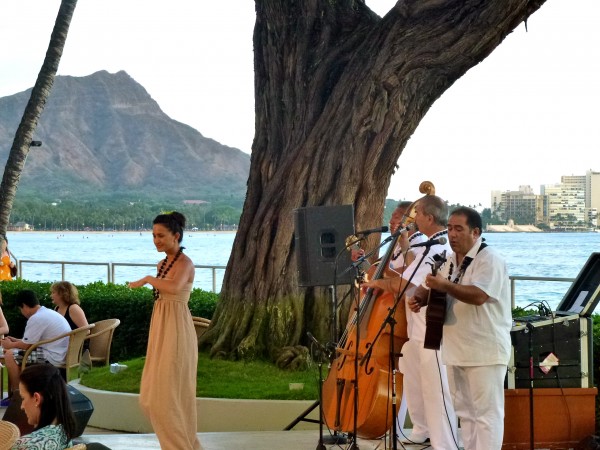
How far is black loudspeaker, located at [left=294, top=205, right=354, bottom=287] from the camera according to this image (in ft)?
28.2

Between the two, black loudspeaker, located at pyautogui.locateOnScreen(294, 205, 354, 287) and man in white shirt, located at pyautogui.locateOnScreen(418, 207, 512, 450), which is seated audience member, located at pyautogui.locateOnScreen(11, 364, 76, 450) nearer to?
man in white shirt, located at pyautogui.locateOnScreen(418, 207, 512, 450)

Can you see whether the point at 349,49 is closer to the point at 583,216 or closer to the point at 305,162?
the point at 305,162

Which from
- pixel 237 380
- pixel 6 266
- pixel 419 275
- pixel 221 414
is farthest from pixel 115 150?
pixel 419 275

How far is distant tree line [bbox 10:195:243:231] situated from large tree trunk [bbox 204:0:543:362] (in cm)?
6860

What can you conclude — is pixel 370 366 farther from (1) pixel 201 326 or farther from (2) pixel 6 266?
(2) pixel 6 266

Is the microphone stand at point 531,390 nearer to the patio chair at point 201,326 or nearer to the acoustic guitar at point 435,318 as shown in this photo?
the acoustic guitar at point 435,318

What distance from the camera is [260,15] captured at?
38.0 ft

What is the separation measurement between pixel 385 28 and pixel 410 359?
4.01 meters

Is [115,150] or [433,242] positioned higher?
[115,150]

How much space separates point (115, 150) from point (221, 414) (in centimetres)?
10086

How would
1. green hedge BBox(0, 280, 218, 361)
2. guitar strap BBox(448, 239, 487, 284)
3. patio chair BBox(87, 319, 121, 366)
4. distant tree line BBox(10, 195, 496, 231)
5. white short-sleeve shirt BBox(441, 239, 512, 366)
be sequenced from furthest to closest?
distant tree line BBox(10, 195, 496, 231) < green hedge BBox(0, 280, 218, 361) < patio chair BBox(87, 319, 121, 366) < guitar strap BBox(448, 239, 487, 284) < white short-sleeve shirt BBox(441, 239, 512, 366)

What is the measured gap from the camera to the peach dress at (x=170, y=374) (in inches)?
282

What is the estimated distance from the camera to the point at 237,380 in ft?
33.5

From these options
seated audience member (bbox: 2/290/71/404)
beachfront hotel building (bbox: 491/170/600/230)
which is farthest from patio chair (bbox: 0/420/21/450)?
beachfront hotel building (bbox: 491/170/600/230)
